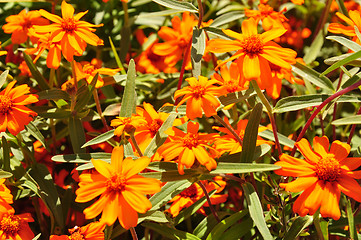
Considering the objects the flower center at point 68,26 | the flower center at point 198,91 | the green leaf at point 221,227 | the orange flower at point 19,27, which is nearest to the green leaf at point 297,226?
the green leaf at point 221,227

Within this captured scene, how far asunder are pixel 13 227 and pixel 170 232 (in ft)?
1.07

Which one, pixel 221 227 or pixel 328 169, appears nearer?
pixel 328 169

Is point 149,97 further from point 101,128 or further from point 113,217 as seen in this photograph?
point 113,217

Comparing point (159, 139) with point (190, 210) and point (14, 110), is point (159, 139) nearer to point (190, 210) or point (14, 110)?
point (190, 210)

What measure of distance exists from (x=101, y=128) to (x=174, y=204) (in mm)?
473

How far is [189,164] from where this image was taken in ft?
2.62

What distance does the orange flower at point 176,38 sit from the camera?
1406mm

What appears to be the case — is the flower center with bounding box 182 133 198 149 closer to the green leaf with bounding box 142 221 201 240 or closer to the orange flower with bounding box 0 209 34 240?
the green leaf with bounding box 142 221 201 240

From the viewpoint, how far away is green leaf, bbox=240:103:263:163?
35.1 inches

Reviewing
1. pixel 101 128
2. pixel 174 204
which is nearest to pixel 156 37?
pixel 101 128

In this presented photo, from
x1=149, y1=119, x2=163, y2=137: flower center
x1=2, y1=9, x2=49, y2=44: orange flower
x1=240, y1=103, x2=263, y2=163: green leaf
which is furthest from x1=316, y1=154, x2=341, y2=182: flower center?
x1=2, y1=9, x2=49, y2=44: orange flower

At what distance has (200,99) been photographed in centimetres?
86

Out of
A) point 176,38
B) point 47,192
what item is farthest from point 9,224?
point 176,38

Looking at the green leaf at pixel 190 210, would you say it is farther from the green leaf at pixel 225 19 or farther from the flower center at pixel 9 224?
the green leaf at pixel 225 19
